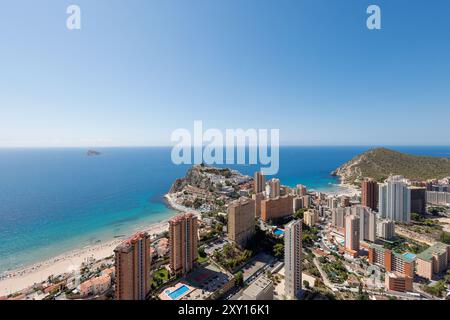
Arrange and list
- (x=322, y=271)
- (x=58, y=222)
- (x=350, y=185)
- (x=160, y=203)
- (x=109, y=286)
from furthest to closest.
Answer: (x=350, y=185), (x=160, y=203), (x=58, y=222), (x=322, y=271), (x=109, y=286)

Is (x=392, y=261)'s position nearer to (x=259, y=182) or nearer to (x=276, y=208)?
(x=276, y=208)

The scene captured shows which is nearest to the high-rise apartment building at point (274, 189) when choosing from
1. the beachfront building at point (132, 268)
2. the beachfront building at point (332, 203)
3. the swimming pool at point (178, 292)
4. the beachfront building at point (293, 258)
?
the beachfront building at point (332, 203)

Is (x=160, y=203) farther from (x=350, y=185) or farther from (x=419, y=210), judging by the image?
(x=350, y=185)

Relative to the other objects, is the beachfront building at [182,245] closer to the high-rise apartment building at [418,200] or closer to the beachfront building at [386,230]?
the beachfront building at [386,230]

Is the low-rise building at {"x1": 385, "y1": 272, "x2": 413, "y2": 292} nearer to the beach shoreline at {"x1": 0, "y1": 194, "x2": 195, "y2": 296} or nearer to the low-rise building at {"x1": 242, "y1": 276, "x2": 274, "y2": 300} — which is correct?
the low-rise building at {"x1": 242, "y1": 276, "x2": 274, "y2": 300}

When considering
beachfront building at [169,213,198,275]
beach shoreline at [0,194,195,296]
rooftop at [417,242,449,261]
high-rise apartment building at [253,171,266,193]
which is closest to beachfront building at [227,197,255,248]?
beachfront building at [169,213,198,275]
